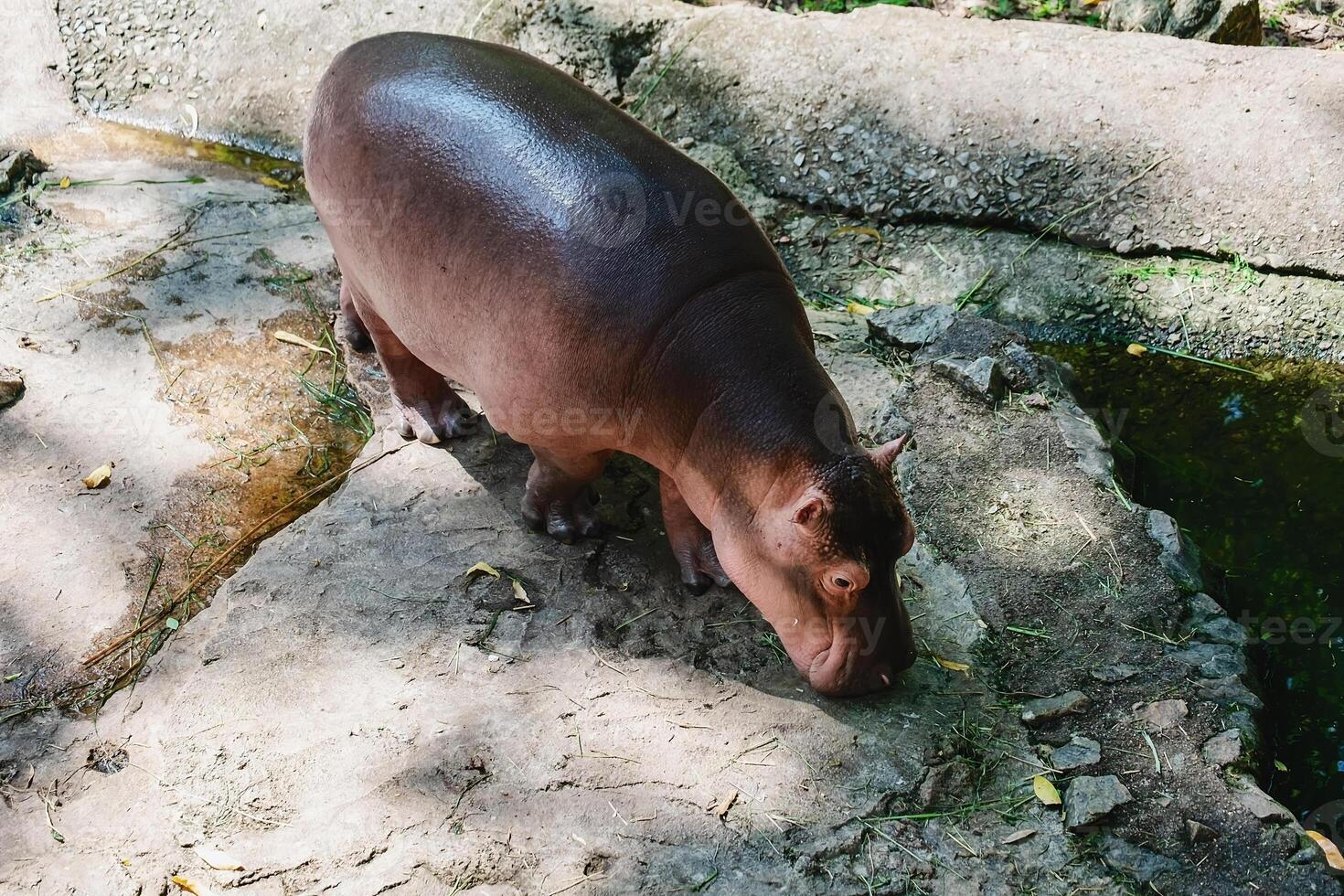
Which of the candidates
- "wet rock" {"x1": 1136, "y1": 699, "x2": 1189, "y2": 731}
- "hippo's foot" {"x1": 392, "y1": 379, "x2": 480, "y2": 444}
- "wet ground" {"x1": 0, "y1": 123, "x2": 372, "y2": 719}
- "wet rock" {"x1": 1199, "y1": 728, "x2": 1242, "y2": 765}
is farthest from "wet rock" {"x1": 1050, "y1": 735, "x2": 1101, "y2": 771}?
"wet ground" {"x1": 0, "y1": 123, "x2": 372, "y2": 719}

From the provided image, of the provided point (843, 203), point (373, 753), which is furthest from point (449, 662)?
point (843, 203)

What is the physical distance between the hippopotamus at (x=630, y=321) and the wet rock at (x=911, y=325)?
157cm

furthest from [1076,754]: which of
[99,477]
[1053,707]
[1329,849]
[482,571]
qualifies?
[99,477]

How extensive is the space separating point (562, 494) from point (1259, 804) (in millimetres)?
2480

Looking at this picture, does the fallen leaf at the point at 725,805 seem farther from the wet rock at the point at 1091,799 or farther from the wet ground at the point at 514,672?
the wet rock at the point at 1091,799

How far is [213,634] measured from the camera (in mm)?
3754

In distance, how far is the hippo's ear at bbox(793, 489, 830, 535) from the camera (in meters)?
3.05

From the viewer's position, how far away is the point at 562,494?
4.12 meters

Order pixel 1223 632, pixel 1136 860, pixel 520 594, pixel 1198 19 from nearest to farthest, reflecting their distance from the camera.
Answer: pixel 1136 860 → pixel 1223 632 → pixel 520 594 → pixel 1198 19

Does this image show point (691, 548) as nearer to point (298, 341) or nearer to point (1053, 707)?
point (1053, 707)

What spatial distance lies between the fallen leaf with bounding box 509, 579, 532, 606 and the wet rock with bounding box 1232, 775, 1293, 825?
7.73 feet

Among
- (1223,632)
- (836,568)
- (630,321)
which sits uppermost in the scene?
(630,321)

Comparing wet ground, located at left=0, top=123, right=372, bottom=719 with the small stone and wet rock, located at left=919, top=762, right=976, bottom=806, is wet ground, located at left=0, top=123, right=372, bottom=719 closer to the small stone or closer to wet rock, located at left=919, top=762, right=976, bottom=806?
wet rock, located at left=919, top=762, right=976, bottom=806

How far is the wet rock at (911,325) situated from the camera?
5113mm
